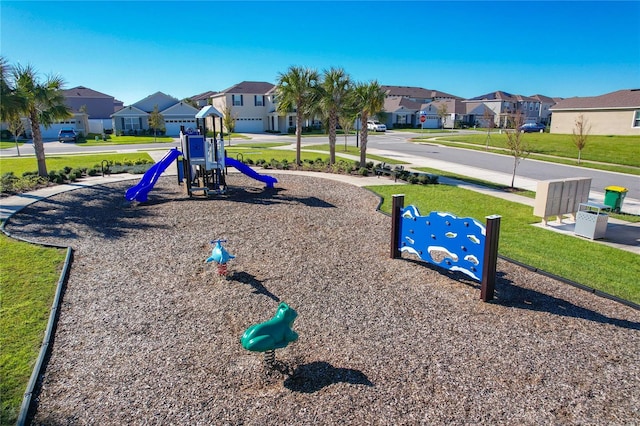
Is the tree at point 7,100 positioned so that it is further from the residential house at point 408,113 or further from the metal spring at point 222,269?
the residential house at point 408,113

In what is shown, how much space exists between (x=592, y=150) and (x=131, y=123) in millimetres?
50757

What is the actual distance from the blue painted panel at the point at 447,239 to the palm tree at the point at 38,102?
15754mm

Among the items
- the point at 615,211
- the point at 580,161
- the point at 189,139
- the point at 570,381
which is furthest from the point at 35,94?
the point at 580,161

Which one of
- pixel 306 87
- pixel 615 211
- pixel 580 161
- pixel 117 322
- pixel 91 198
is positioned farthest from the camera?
pixel 580 161

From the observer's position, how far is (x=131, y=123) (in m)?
54.3

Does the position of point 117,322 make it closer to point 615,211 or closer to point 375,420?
point 375,420

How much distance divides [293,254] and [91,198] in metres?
9.60

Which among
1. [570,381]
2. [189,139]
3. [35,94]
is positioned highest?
[35,94]

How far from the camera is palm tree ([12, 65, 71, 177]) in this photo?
55.2 ft

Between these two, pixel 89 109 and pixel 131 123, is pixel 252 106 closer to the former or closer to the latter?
pixel 131 123

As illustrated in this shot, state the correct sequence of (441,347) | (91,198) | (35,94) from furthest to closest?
(35,94) → (91,198) → (441,347)

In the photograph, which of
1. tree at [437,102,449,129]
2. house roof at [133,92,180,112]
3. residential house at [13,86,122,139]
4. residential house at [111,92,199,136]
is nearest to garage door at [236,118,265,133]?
residential house at [111,92,199,136]

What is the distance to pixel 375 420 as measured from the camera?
4.53m

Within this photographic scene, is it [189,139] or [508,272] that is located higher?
[189,139]
